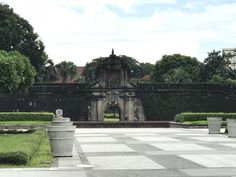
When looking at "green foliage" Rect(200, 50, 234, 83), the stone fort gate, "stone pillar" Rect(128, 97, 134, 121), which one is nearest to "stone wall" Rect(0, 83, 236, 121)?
Result: the stone fort gate

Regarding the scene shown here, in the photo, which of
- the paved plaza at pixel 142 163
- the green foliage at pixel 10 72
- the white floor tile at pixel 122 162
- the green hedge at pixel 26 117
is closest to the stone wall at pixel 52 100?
the green hedge at pixel 26 117

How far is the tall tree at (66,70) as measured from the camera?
342ft

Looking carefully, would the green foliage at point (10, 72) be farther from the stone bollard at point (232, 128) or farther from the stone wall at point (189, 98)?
the stone wall at point (189, 98)

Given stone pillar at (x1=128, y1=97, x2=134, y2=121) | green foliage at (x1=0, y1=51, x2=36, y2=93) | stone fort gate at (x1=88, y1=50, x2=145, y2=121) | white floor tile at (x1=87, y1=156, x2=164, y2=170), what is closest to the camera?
white floor tile at (x1=87, y1=156, x2=164, y2=170)

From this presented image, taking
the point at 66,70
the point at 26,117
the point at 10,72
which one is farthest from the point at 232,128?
the point at 66,70

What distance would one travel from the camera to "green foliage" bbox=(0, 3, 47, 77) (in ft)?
194

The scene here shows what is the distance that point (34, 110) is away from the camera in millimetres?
50938

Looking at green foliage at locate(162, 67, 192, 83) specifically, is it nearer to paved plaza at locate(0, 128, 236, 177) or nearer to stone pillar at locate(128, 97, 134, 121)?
stone pillar at locate(128, 97, 134, 121)

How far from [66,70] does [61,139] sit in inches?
3571

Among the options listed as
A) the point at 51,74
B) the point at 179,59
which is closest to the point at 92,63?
the point at 179,59

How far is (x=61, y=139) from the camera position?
49.4 ft

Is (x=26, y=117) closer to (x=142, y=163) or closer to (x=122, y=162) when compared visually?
(x=122, y=162)

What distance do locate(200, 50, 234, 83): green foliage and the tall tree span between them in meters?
34.9

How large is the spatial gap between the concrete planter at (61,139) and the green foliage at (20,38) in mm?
44972
